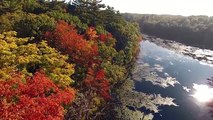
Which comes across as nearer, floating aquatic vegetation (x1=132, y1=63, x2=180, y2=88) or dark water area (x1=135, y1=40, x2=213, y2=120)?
dark water area (x1=135, y1=40, x2=213, y2=120)

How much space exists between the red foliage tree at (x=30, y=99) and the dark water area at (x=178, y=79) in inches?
1594

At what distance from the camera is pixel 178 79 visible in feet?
397

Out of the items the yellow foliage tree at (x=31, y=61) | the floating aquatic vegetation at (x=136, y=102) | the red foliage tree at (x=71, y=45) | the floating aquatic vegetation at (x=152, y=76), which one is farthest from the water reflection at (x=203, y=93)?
the yellow foliage tree at (x=31, y=61)

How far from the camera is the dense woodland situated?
148 feet

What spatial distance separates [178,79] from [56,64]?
6967 cm

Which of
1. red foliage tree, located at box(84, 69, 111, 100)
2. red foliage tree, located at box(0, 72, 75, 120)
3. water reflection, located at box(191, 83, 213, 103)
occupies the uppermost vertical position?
red foliage tree, located at box(0, 72, 75, 120)


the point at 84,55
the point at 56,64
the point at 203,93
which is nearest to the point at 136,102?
A: the point at 84,55

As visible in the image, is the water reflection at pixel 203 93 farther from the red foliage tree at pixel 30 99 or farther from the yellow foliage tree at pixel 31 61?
the red foliage tree at pixel 30 99

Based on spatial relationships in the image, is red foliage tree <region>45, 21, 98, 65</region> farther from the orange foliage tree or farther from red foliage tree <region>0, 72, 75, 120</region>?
red foliage tree <region>0, 72, 75, 120</region>

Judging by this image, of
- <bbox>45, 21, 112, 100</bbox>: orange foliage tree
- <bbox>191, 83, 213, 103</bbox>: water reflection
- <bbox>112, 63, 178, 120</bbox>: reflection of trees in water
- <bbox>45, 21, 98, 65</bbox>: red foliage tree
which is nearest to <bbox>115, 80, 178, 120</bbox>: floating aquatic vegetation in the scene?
<bbox>112, 63, 178, 120</bbox>: reflection of trees in water

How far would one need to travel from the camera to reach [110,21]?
131 m

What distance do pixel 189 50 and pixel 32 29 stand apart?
12448 cm

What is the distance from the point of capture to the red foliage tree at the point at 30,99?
40062mm

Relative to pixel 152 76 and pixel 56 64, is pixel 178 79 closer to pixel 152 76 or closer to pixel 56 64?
pixel 152 76
